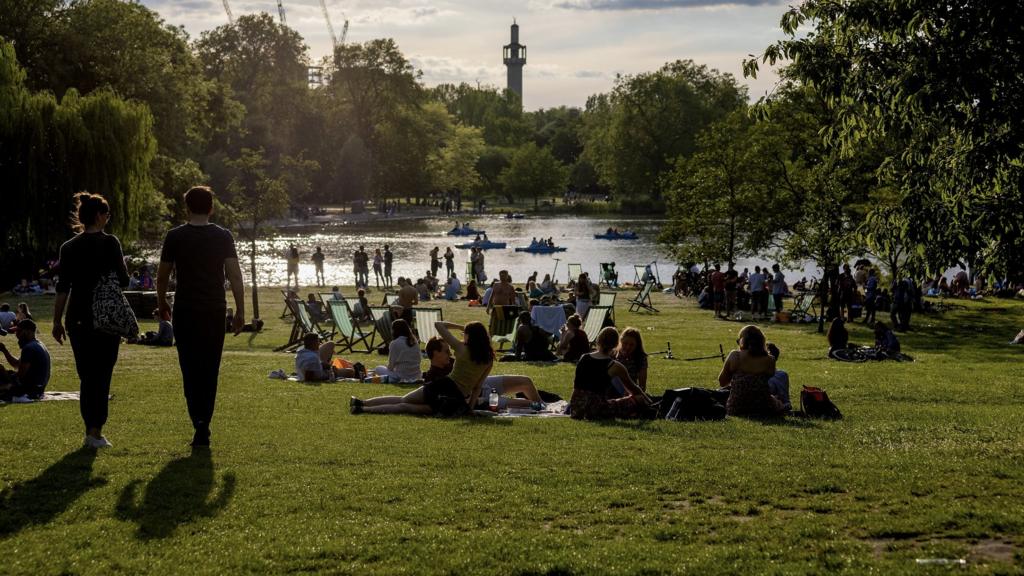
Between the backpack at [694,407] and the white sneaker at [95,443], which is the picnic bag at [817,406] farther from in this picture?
the white sneaker at [95,443]

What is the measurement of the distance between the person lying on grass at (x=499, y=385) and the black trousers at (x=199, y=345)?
11.9 ft

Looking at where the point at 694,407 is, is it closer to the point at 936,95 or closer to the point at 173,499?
the point at 936,95

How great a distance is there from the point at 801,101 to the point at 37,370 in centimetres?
2310

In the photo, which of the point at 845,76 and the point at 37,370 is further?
the point at 37,370

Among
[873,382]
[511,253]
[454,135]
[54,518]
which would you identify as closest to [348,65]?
[454,135]

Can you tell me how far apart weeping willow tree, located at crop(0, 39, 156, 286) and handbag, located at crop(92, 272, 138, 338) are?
21.0 m

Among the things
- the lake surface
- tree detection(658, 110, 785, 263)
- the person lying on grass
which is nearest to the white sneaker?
the person lying on grass

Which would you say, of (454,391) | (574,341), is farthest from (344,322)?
(454,391)

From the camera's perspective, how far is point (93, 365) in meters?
7.30

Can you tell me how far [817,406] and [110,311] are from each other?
6.47 metres

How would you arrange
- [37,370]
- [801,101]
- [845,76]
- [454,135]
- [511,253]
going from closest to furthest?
[845,76] → [37,370] → [801,101] → [511,253] → [454,135]

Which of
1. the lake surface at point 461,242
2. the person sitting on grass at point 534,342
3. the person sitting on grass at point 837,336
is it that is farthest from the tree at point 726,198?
the person sitting on grass at point 534,342

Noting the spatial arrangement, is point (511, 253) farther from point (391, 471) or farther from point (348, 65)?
point (391, 471)

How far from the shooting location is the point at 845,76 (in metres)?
8.12
